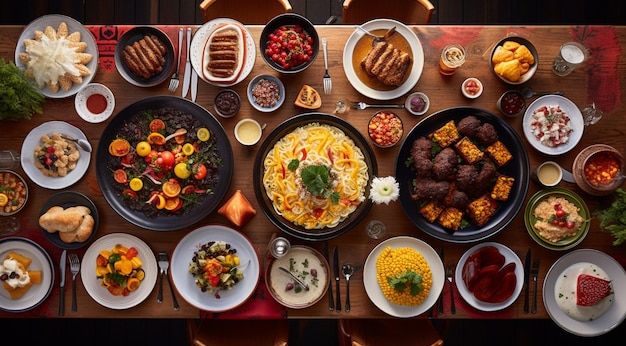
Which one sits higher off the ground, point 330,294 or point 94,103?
point 94,103

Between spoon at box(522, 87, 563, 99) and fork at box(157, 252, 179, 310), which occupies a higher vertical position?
spoon at box(522, 87, 563, 99)

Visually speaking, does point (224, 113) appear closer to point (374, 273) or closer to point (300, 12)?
point (374, 273)

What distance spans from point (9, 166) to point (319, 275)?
98.8 inches

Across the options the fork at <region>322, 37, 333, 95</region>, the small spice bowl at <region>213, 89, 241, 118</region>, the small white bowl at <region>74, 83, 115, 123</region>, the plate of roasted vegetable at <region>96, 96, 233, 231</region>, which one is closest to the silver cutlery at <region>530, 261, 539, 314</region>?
the fork at <region>322, 37, 333, 95</region>

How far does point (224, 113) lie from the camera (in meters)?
3.84

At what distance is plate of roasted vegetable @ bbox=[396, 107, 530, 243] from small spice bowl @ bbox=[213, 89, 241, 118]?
4.26 feet

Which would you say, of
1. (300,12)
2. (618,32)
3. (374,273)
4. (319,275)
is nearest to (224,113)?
(319,275)

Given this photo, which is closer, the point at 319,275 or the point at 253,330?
the point at 319,275

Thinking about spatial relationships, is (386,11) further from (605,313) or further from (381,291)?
(605,313)

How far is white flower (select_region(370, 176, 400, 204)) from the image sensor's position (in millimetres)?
3555

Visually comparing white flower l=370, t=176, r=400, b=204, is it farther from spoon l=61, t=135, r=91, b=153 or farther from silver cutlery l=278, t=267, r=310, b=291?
spoon l=61, t=135, r=91, b=153

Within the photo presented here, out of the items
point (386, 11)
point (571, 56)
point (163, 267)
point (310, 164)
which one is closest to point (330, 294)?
point (310, 164)

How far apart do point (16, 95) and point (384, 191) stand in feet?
9.02

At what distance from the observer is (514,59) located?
12.5ft
